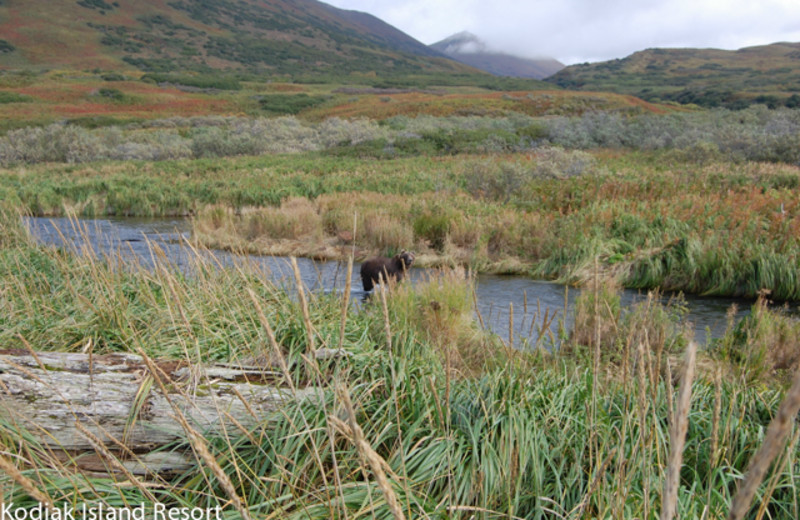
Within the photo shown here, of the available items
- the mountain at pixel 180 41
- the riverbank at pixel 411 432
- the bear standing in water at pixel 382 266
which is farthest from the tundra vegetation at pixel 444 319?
the mountain at pixel 180 41

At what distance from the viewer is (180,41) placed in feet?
292

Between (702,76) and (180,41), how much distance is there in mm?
89167

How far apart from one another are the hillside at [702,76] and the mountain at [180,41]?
3487 cm

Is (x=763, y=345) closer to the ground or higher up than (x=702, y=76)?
closer to the ground

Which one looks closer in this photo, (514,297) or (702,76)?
(514,297)

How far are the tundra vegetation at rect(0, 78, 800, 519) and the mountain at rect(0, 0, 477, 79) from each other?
5393 cm

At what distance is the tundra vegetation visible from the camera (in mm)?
2328

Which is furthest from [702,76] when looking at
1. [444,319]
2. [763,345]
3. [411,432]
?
[411,432]

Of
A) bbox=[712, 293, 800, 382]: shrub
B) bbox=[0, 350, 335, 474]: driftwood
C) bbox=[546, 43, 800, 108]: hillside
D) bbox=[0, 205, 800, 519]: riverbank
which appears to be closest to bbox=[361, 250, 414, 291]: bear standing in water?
bbox=[0, 205, 800, 519]: riverbank

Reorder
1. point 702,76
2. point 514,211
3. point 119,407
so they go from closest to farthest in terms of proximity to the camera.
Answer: point 119,407, point 514,211, point 702,76

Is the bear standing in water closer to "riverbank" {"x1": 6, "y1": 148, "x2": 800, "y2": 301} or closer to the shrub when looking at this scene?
"riverbank" {"x1": 6, "y1": 148, "x2": 800, "y2": 301}

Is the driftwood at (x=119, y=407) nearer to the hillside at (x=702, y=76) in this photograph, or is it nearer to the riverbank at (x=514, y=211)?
the riverbank at (x=514, y=211)

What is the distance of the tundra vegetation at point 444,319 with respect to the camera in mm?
2328

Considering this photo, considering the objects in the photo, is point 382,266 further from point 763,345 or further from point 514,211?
point 514,211
